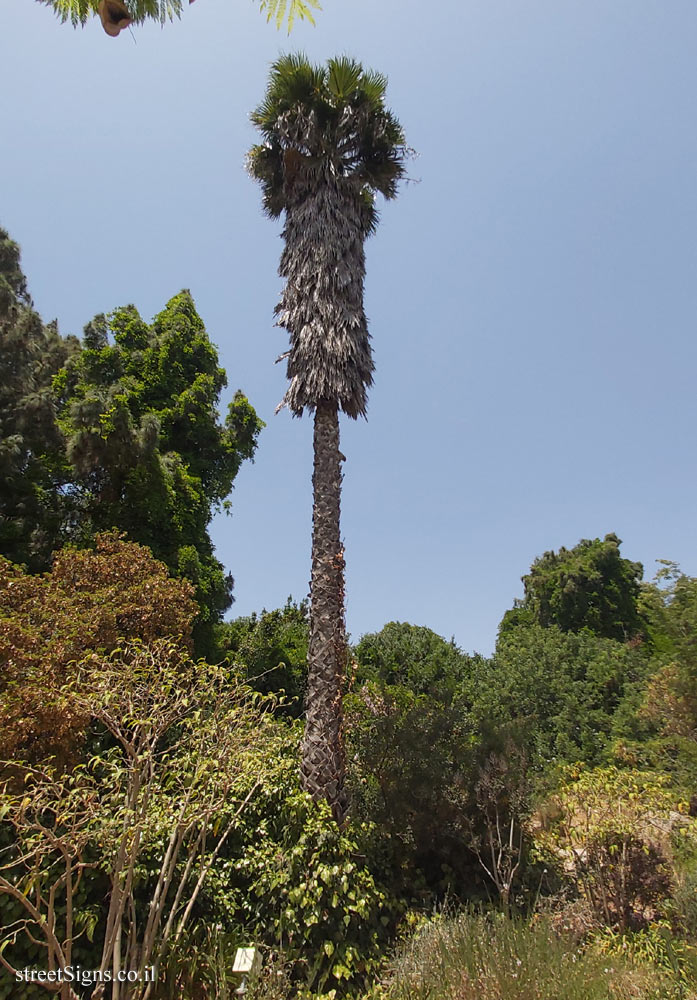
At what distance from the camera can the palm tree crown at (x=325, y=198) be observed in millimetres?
9633

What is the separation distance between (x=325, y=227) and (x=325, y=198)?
0.71m

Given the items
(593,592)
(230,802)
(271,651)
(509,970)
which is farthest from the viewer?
(593,592)

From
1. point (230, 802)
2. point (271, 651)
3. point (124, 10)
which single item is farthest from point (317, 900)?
point (271, 651)

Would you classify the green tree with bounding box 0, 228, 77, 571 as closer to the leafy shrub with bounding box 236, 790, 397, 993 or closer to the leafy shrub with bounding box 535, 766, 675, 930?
the leafy shrub with bounding box 236, 790, 397, 993

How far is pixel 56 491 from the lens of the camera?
47.2ft

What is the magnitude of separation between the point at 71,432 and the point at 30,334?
383 cm

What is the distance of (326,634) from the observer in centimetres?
802

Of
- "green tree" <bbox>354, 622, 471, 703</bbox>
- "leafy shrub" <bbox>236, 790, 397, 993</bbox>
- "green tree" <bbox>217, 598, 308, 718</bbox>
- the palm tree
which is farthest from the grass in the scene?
"green tree" <bbox>354, 622, 471, 703</bbox>

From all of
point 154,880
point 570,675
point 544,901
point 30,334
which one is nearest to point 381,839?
point 544,901

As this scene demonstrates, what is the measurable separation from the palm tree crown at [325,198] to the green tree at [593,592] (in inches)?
1028

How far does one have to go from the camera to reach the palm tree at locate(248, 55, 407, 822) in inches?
360

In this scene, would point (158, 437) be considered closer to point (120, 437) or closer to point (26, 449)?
point (120, 437)

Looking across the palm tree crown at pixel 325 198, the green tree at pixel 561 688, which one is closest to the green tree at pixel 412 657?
the green tree at pixel 561 688

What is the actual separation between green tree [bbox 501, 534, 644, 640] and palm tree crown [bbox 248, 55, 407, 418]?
26.1 metres
